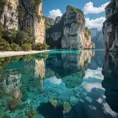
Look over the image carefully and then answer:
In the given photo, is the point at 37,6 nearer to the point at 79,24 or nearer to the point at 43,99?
the point at 79,24

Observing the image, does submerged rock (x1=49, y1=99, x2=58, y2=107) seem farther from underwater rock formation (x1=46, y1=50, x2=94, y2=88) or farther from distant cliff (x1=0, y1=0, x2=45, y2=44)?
distant cliff (x1=0, y1=0, x2=45, y2=44)

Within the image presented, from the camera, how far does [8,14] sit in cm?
6059

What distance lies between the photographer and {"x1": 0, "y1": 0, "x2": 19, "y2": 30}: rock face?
188 ft

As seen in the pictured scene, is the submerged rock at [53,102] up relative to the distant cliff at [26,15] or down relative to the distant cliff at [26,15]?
down

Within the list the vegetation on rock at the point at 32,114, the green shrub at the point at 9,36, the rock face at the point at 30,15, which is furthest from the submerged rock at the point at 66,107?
the rock face at the point at 30,15

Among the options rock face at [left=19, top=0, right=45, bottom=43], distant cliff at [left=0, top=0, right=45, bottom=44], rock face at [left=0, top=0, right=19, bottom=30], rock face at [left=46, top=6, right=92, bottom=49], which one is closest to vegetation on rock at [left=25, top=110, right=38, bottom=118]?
rock face at [left=0, top=0, right=19, bottom=30]

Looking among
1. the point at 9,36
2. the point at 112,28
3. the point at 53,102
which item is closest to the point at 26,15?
the point at 9,36

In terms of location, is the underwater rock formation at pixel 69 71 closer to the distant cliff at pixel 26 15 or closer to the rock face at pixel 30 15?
the distant cliff at pixel 26 15

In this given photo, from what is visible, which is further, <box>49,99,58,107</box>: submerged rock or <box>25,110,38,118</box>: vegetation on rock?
<box>49,99,58,107</box>: submerged rock

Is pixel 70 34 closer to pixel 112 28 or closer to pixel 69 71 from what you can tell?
pixel 112 28

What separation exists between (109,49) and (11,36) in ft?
123

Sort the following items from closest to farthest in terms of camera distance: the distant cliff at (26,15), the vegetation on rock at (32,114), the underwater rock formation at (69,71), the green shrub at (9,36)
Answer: the vegetation on rock at (32,114) → the underwater rock formation at (69,71) → the green shrub at (9,36) → the distant cliff at (26,15)

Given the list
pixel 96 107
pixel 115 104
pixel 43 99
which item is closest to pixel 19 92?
pixel 43 99

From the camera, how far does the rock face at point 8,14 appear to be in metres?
57.2
